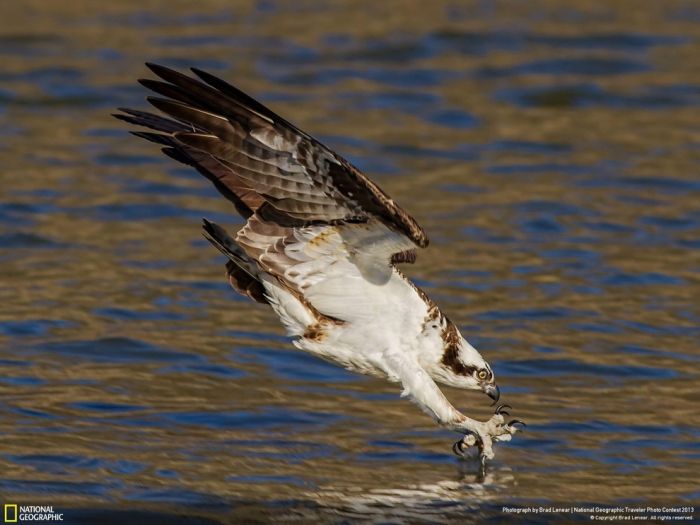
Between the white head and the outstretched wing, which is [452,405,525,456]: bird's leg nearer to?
the white head

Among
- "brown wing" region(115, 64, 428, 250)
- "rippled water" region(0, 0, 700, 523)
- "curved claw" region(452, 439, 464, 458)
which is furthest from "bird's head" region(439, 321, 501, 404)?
"brown wing" region(115, 64, 428, 250)

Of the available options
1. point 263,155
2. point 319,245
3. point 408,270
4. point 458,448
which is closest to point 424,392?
point 458,448

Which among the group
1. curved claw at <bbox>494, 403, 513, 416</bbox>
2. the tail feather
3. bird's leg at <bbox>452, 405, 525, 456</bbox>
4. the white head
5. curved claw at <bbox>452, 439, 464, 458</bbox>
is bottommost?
curved claw at <bbox>452, 439, 464, 458</bbox>

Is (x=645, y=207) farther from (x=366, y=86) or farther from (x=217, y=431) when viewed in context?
(x=217, y=431)

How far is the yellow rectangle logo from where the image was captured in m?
7.66

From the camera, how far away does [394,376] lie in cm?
820

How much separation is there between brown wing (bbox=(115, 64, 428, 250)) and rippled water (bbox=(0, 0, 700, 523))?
165cm

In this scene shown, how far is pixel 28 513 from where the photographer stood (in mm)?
7738

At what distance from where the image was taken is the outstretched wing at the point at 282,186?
717cm

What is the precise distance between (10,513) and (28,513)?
3.6 inches

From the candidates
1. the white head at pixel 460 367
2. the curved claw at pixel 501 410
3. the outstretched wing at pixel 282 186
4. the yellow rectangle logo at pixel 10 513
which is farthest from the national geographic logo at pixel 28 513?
the curved claw at pixel 501 410

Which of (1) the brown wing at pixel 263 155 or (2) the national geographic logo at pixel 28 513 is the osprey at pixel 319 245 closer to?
(1) the brown wing at pixel 263 155

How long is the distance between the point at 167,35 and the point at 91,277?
7220mm

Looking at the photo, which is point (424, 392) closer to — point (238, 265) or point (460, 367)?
point (460, 367)
